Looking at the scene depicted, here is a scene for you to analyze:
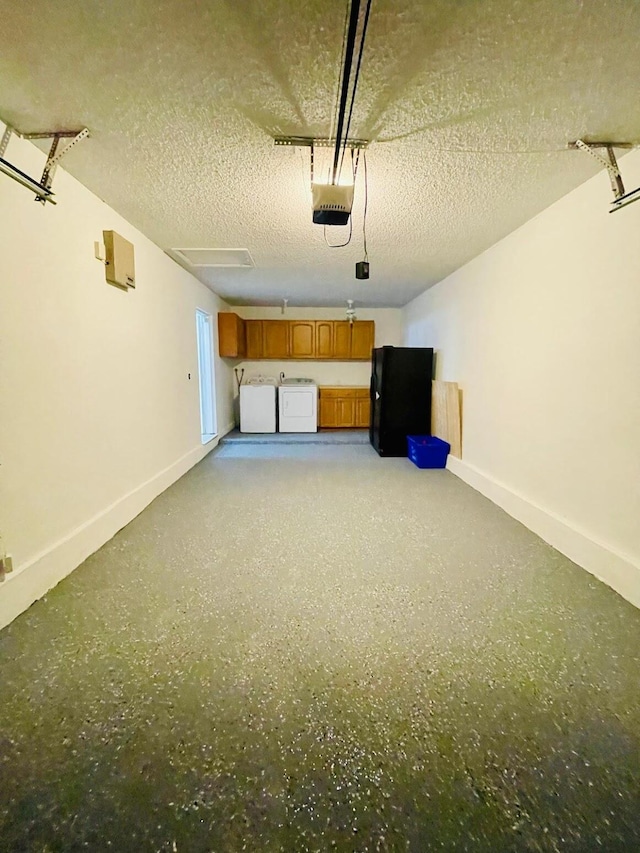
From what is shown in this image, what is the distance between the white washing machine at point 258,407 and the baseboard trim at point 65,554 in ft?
9.86

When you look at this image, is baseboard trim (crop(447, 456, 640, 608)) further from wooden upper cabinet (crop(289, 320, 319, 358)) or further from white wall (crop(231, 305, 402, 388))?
wooden upper cabinet (crop(289, 320, 319, 358))

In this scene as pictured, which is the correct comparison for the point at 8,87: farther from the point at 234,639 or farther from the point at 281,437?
the point at 281,437

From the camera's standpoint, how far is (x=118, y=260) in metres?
2.32

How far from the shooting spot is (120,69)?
1.25 meters

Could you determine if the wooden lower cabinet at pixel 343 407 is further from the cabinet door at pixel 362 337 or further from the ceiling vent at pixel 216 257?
the ceiling vent at pixel 216 257

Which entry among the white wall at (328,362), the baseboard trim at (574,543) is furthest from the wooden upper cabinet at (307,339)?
the baseboard trim at (574,543)

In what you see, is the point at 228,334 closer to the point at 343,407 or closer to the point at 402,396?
the point at 343,407

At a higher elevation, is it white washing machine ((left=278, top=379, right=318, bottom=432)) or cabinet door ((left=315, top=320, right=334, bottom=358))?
cabinet door ((left=315, top=320, right=334, bottom=358))

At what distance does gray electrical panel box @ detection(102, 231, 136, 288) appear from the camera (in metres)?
2.27

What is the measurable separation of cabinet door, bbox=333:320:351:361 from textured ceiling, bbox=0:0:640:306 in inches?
147

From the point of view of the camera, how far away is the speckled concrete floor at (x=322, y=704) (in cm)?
83

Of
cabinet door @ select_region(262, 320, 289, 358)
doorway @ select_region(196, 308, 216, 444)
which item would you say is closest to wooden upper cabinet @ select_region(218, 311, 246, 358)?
doorway @ select_region(196, 308, 216, 444)

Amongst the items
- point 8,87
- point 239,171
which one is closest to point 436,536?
point 239,171

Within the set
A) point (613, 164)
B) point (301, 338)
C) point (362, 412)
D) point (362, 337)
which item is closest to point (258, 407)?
point (301, 338)
